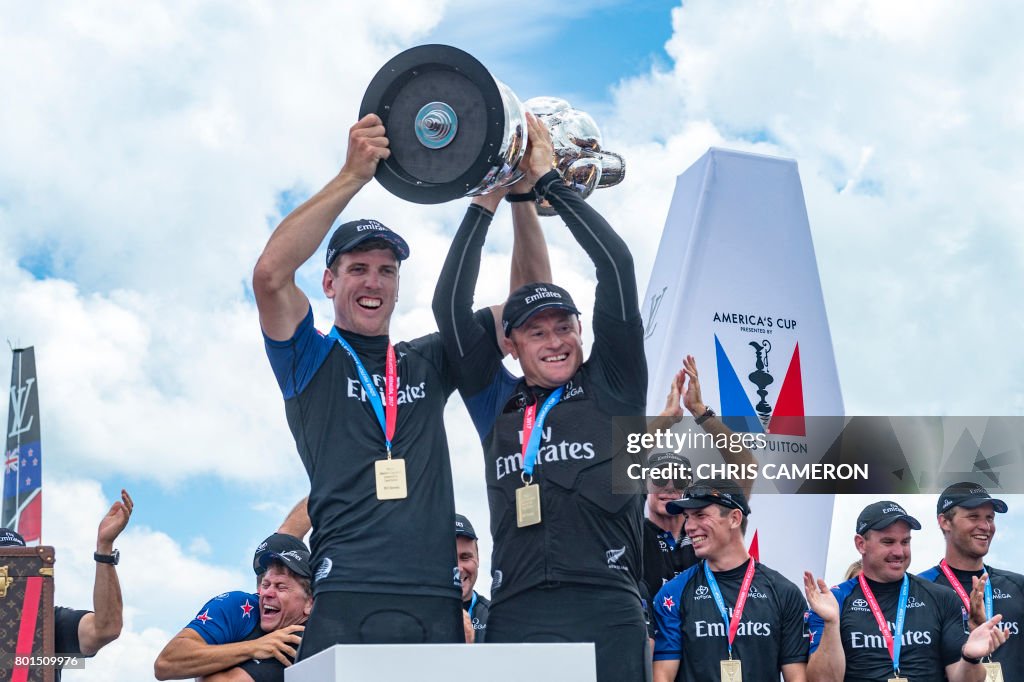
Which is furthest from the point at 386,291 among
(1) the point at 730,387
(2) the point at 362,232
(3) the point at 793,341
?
(3) the point at 793,341

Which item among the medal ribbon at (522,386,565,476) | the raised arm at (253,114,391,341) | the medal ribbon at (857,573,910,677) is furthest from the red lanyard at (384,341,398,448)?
the medal ribbon at (857,573,910,677)

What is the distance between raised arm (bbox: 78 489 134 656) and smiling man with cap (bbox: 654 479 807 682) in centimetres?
252

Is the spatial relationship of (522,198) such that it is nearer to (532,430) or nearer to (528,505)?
(532,430)

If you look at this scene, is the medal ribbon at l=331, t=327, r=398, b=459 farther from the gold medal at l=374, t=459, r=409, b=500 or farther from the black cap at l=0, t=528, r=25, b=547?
the black cap at l=0, t=528, r=25, b=547

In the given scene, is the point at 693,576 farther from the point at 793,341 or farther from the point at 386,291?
the point at 793,341

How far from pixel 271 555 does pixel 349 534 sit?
1554mm

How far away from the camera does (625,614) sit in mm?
3543

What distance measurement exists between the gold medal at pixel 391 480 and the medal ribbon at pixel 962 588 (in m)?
3.73

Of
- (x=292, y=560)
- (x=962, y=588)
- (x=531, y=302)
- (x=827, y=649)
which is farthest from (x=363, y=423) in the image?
(x=962, y=588)

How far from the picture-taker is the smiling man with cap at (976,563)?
19.9 feet

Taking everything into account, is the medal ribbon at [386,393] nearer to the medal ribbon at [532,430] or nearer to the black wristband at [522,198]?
the medal ribbon at [532,430]

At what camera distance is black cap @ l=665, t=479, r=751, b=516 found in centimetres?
524

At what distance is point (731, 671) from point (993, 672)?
1589 millimetres

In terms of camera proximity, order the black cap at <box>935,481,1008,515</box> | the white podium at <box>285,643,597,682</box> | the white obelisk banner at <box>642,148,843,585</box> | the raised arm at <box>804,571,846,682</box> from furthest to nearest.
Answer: the white obelisk banner at <box>642,148,843,585</box> < the black cap at <box>935,481,1008,515</box> < the raised arm at <box>804,571,846,682</box> < the white podium at <box>285,643,597,682</box>
